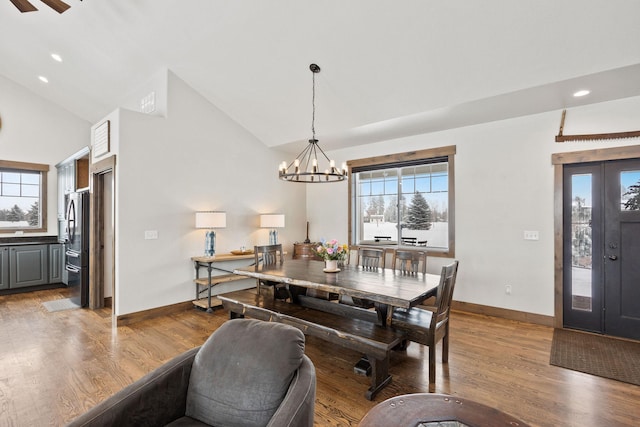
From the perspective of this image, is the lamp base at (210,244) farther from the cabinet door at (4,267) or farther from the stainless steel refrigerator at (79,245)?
the cabinet door at (4,267)

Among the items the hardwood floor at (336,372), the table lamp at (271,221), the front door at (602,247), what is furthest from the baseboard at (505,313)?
the table lamp at (271,221)

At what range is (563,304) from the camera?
396cm

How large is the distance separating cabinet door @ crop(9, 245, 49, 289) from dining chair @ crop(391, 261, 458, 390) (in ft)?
21.9

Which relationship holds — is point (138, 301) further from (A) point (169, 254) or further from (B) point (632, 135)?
(B) point (632, 135)

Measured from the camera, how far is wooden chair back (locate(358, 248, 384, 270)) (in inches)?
164

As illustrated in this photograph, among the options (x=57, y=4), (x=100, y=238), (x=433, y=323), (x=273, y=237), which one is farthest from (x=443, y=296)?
(x=100, y=238)

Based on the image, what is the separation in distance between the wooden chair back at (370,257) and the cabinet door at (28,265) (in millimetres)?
6093

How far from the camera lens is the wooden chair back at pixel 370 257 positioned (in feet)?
13.6

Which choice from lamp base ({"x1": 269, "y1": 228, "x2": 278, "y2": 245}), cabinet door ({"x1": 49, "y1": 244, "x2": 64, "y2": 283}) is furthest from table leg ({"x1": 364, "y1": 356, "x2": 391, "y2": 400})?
cabinet door ({"x1": 49, "y1": 244, "x2": 64, "y2": 283})

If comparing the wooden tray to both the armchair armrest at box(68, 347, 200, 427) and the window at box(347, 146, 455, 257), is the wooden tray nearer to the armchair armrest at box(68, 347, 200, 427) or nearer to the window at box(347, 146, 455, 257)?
the window at box(347, 146, 455, 257)

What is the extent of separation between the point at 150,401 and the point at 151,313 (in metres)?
3.38

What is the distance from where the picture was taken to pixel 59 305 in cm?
499

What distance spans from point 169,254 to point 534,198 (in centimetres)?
514

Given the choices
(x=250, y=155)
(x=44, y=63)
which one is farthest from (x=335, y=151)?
(x=44, y=63)
